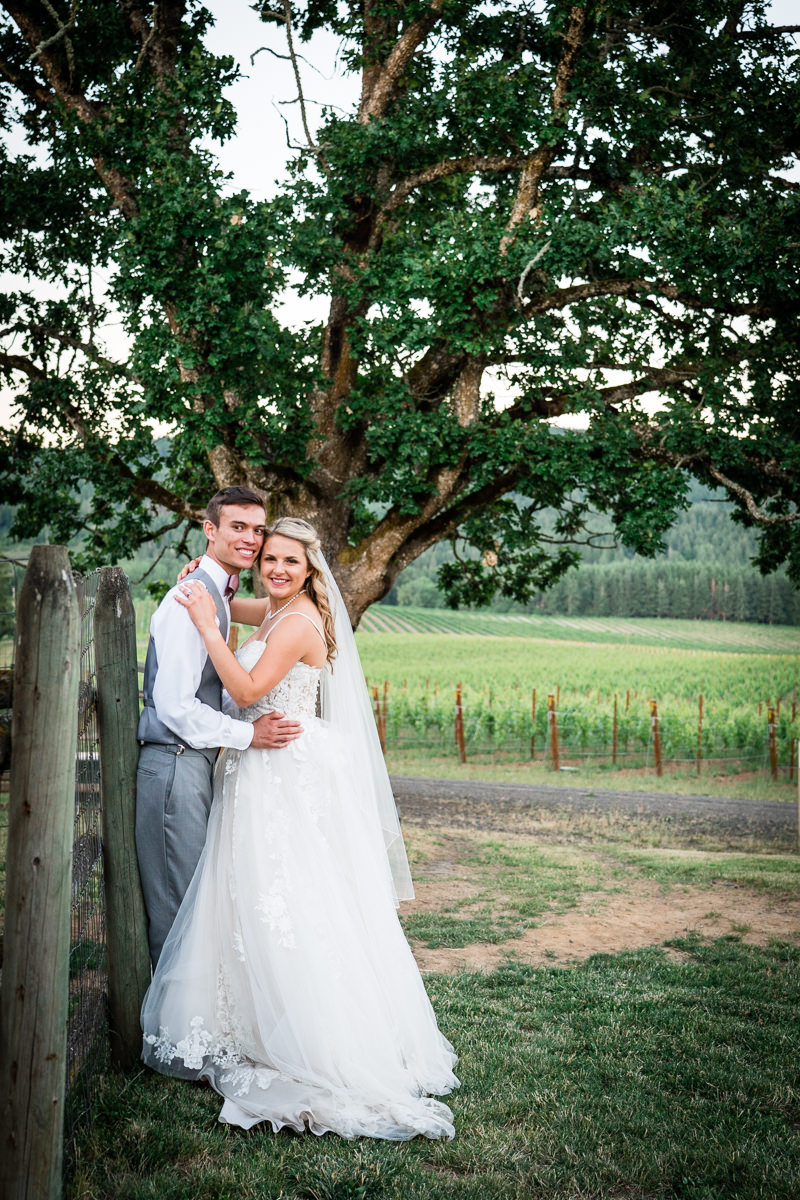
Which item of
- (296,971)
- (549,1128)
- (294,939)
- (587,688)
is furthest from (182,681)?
(587,688)

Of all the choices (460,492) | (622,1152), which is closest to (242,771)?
(622,1152)

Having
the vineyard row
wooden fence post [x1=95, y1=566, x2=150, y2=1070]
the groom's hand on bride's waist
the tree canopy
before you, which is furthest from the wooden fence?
the vineyard row

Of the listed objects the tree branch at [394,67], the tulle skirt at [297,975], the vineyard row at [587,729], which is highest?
the tree branch at [394,67]

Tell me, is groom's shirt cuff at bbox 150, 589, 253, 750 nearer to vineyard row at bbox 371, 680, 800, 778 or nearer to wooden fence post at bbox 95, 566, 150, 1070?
wooden fence post at bbox 95, 566, 150, 1070

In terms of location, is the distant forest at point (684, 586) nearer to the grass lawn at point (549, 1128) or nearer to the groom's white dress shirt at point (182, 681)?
the grass lawn at point (549, 1128)

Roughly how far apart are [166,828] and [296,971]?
2.76ft

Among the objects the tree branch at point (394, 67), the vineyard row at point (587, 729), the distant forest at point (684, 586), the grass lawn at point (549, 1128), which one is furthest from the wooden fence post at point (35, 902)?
the distant forest at point (684, 586)

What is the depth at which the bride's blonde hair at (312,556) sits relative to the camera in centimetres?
446

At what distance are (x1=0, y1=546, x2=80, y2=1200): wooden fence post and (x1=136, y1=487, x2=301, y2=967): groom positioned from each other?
1.14 metres

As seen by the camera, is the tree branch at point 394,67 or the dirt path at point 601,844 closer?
the dirt path at point 601,844

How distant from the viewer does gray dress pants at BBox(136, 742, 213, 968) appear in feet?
13.5

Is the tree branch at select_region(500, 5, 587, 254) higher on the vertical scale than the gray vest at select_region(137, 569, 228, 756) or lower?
higher

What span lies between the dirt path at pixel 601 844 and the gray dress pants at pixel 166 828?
276 centimetres

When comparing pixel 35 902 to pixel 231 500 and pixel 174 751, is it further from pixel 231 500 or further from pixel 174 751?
pixel 231 500
